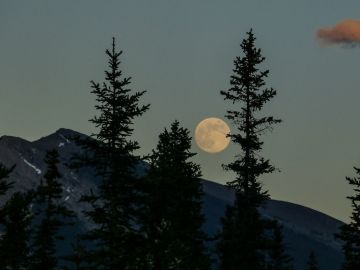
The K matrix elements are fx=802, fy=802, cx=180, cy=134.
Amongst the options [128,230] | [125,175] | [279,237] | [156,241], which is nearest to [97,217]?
[125,175]

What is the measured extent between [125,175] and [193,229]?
5.35 metres

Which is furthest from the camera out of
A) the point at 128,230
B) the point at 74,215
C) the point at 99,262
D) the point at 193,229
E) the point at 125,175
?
the point at 74,215

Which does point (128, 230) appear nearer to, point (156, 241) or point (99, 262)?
point (156, 241)

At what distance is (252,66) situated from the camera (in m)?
38.9

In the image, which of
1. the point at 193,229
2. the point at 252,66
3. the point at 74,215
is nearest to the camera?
the point at 193,229

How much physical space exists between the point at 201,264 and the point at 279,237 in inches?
1755

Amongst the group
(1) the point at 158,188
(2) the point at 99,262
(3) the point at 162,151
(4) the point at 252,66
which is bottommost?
(2) the point at 99,262

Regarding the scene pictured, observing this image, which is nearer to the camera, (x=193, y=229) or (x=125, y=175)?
(x=125, y=175)

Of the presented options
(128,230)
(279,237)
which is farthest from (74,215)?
(279,237)

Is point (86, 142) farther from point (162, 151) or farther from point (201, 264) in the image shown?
point (201, 264)

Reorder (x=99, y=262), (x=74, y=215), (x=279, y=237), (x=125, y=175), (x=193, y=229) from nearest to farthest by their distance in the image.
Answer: (x=99, y=262)
(x=125, y=175)
(x=193, y=229)
(x=74, y=215)
(x=279, y=237)

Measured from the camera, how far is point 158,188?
23.7 m

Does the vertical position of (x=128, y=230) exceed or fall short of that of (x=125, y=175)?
it falls short

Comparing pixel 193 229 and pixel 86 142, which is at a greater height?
pixel 86 142
